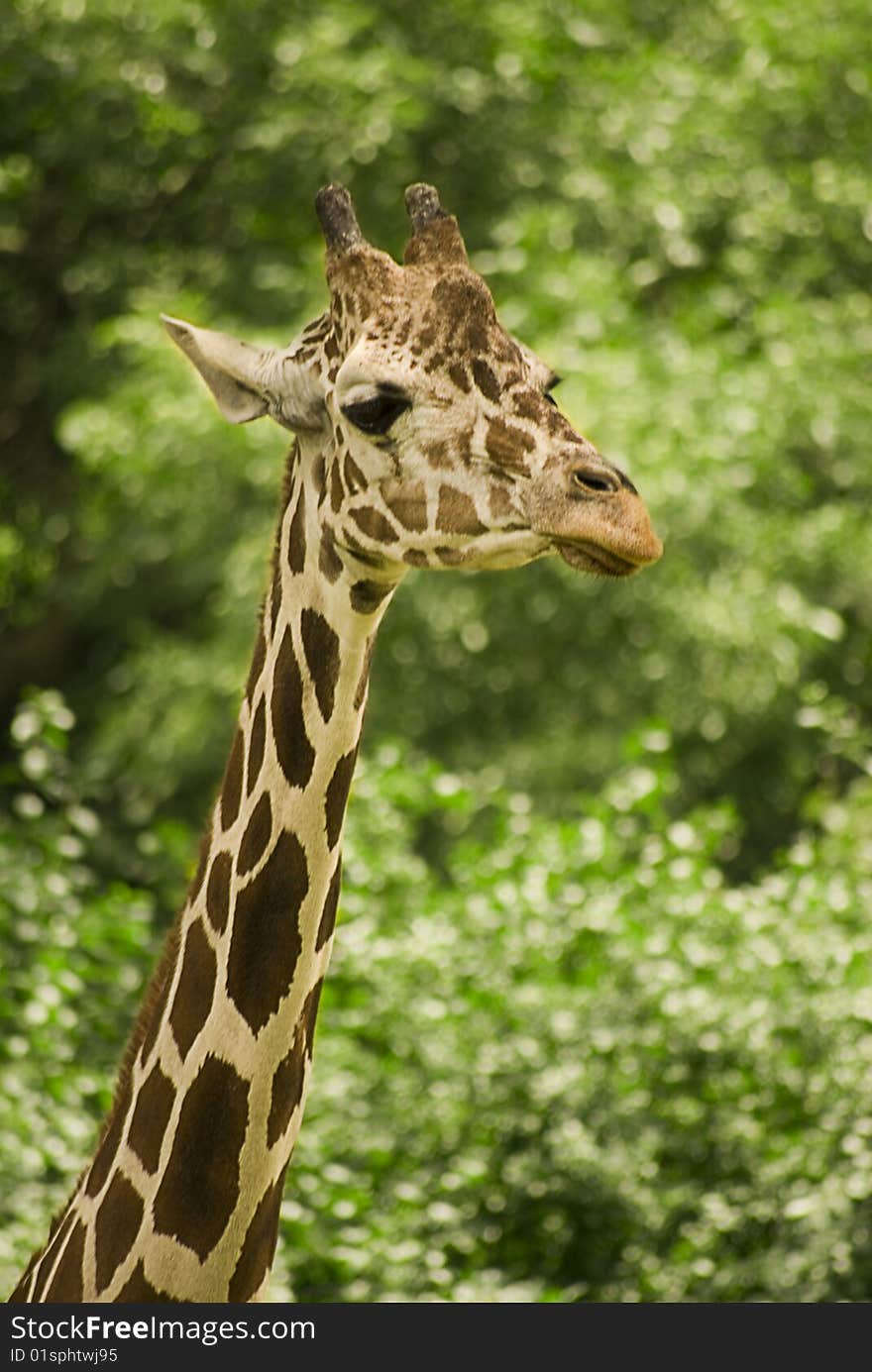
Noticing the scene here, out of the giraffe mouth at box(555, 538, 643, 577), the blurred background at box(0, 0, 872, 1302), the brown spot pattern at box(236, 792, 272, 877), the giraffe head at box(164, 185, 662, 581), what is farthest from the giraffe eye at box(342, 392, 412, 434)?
the blurred background at box(0, 0, 872, 1302)

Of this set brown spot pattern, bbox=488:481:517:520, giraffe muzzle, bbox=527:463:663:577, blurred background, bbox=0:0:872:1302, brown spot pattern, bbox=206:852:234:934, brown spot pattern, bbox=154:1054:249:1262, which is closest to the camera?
giraffe muzzle, bbox=527:463:663:577

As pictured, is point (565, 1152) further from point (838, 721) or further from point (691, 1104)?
point (838, 721)

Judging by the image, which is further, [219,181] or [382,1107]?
[219,181]

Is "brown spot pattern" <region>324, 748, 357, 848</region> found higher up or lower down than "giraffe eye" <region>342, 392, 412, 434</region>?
lower down

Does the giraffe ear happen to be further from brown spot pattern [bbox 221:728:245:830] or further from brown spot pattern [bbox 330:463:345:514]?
brown spot pattern [bbox 221:728:245:830]

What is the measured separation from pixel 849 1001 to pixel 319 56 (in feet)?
19.9

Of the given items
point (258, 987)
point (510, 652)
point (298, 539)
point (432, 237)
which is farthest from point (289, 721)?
point (510, 652)

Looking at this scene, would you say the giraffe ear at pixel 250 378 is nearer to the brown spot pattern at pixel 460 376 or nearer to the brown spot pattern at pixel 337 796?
the brown spot pattern at pixel 460 376

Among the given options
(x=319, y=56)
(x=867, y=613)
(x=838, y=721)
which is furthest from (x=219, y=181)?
(x=838, y=721)

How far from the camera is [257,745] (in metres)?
3.13

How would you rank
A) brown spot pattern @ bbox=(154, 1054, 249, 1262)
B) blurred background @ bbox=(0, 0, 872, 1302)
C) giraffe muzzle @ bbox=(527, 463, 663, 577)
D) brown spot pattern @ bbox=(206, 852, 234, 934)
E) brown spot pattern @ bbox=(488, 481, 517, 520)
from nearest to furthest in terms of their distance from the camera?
giraffe muzzle @ bbox=(527, 463, 663, 577), brown spot pattern @ bbox=(488, 481, 517, 520), brown spot pattern @ bbox=(154, 1054, 249, 1262), brown spot pattern @ bbox=(206, 852, 234, 934), blurred background @ bbox=(0, 0, 872, 1302)

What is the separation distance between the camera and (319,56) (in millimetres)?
9680

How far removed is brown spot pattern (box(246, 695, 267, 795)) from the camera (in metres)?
3.12

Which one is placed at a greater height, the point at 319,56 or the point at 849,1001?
the point at 319,56
